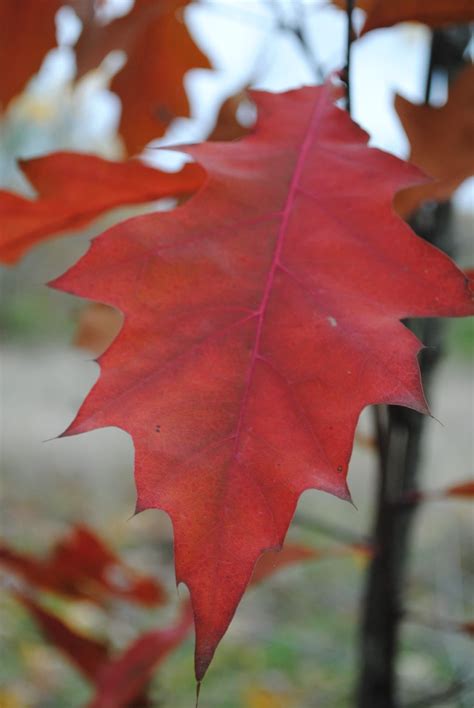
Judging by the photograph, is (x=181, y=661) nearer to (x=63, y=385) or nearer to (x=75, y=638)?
(x=75, y=638)

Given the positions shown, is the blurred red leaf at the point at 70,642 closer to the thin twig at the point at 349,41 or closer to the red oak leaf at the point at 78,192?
the red oak leaf at the point at 78,192

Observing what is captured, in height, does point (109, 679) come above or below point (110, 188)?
below

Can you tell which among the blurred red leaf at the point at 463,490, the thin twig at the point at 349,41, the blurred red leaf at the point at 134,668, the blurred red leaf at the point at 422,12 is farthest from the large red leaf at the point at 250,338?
the blurred red leaf at the point at 134,668

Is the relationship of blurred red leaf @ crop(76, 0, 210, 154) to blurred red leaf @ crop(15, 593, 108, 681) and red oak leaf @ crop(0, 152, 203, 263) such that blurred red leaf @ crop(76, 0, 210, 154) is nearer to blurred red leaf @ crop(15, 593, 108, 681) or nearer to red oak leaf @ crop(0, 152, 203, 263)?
red oak leaf @ crop(0, 152, 203, 263)

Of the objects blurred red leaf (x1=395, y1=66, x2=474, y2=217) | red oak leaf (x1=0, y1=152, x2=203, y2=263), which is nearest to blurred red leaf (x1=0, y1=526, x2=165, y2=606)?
red oak leaf (x1=0, y1=152, x2=203, y2=263)

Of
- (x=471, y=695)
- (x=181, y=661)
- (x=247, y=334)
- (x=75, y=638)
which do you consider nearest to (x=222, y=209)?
(x=247, y=334)

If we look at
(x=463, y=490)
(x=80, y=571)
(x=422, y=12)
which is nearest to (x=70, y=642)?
(x=80, y=571)

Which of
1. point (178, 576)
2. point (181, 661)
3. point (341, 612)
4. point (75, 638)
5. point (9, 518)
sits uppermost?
point (178, 576)

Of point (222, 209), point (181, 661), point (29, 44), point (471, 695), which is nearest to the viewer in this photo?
point (222, 209)
